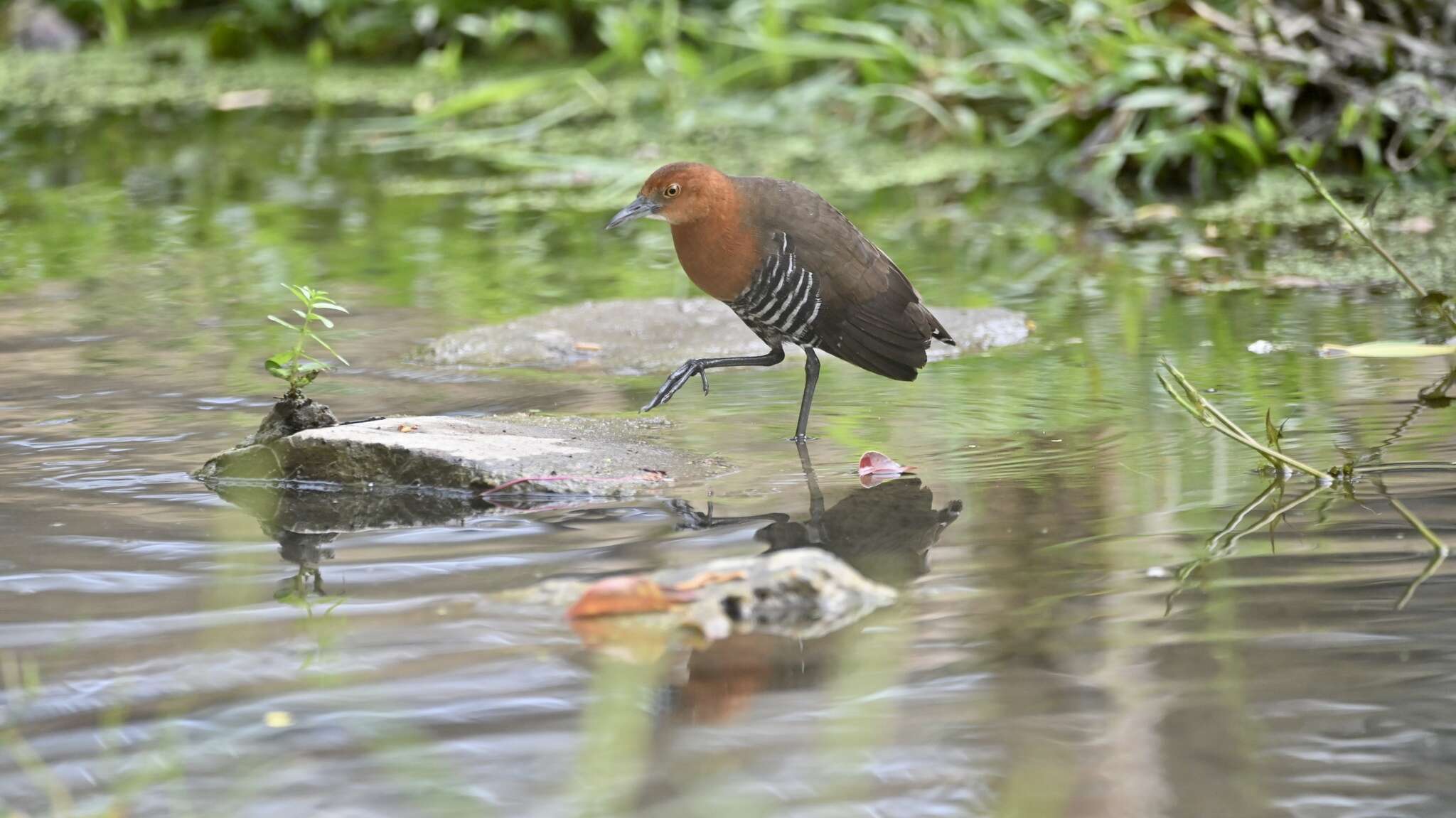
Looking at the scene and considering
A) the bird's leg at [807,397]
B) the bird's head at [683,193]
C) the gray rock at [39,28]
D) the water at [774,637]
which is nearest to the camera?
the water at [774,637]

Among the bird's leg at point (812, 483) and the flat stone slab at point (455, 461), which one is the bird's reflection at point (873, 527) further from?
the flat stone slab at point (455, 461)

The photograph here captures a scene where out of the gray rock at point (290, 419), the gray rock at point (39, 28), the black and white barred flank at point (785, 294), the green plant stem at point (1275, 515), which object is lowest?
the green plant stem at point (1275, 515)

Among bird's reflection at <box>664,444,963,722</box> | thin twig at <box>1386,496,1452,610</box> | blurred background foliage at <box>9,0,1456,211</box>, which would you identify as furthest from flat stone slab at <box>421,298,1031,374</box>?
thin twig at <box>1386,496,1452,610</box>

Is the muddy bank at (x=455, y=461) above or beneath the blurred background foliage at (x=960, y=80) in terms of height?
beneath

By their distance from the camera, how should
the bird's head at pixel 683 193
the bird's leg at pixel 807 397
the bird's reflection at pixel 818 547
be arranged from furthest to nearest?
the bird's head at pixel 683 193, the bird's leg at pixel 807 397, the bird's reflection at pixel 818 547

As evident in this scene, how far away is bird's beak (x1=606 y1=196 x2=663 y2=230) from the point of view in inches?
161

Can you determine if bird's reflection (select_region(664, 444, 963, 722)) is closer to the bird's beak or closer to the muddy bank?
the muddy bank

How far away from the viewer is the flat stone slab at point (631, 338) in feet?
15.3

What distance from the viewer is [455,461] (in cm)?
340

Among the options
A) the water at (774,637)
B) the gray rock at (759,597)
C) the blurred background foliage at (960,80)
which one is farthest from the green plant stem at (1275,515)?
the blurred background foliage at (960,80)

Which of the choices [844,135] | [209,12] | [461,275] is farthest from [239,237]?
[209,12]

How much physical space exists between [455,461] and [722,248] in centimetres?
85

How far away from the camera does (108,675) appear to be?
8.14 feet

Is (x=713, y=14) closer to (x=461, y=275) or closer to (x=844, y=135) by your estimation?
(x=844, y=135)
